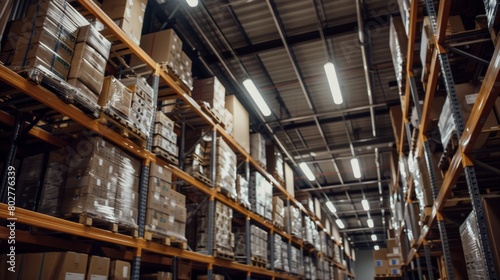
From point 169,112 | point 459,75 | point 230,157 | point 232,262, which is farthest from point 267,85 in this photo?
point 459,75

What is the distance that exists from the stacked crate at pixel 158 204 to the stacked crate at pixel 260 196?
11.7 feet

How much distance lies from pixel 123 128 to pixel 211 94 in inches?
122

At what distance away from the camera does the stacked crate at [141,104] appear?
181 inches

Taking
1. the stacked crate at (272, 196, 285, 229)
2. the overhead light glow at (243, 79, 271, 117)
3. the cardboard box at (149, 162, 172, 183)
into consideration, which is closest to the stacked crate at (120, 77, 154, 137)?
the cardboard box at (149, 162, 172, 183)

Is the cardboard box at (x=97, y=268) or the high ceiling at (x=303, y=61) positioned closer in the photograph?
the cardboard box at (x=97, y=268)

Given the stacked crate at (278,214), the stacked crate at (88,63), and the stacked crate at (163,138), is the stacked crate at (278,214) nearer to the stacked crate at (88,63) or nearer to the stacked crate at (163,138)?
the stacked crate at (163,138)

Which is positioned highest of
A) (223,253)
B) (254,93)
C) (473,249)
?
(254,93)

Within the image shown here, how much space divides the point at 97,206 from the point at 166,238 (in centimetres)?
134

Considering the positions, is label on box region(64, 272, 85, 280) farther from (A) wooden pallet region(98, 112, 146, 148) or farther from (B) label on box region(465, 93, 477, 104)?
(B) label on box region(465, 93, 477, 104)

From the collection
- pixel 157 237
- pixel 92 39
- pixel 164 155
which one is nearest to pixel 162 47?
pixel 164 155

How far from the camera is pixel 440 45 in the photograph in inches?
146

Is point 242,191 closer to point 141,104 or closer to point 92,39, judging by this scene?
point 141,104

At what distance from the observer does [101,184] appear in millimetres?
3953

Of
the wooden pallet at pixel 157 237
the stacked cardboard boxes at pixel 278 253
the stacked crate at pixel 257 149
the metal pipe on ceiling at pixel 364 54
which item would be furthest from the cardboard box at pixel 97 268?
the metal pipe on ceiling at pixel 364 54
